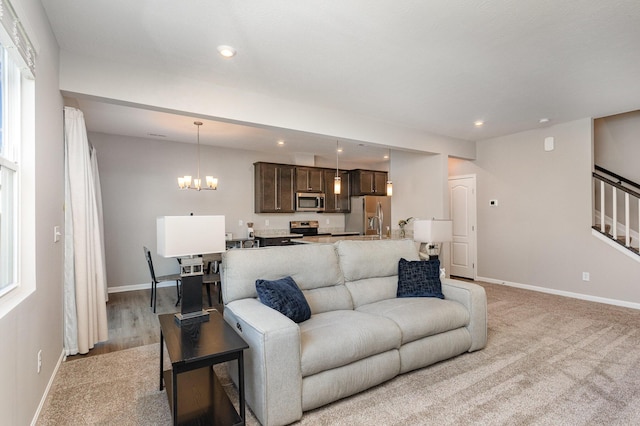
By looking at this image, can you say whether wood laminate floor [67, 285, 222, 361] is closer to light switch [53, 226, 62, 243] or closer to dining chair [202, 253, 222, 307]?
dining chair [202, 253, 222, 307]

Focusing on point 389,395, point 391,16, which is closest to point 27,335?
point 389,395

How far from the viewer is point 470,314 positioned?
9.87 ft

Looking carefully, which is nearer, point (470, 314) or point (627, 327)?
point (470, 314)

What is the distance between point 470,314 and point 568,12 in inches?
97.4

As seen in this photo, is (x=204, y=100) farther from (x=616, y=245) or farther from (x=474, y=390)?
(x=616, y=245)

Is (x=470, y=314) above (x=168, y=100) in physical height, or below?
below

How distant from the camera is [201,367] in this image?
175 cm

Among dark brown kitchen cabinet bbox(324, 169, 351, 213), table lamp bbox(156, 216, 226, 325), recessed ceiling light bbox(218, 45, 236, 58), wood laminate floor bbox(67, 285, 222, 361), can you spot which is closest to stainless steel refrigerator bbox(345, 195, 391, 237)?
dark brown kitchen cabinet bbox(324, 169, 351, 213)

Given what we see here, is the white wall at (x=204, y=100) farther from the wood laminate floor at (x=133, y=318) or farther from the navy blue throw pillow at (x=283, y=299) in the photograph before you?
the wood laminate floor at (x=133, y=318)

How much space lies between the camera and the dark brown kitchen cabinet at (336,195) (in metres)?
7.55

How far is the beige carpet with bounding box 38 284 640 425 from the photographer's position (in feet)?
6.84

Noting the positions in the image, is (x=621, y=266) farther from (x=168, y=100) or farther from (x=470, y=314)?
(x=168, y=100)

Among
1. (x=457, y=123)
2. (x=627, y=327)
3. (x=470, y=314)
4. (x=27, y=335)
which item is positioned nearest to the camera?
(x=27, y=335)

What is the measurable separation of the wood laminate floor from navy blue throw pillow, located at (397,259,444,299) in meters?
2.53
